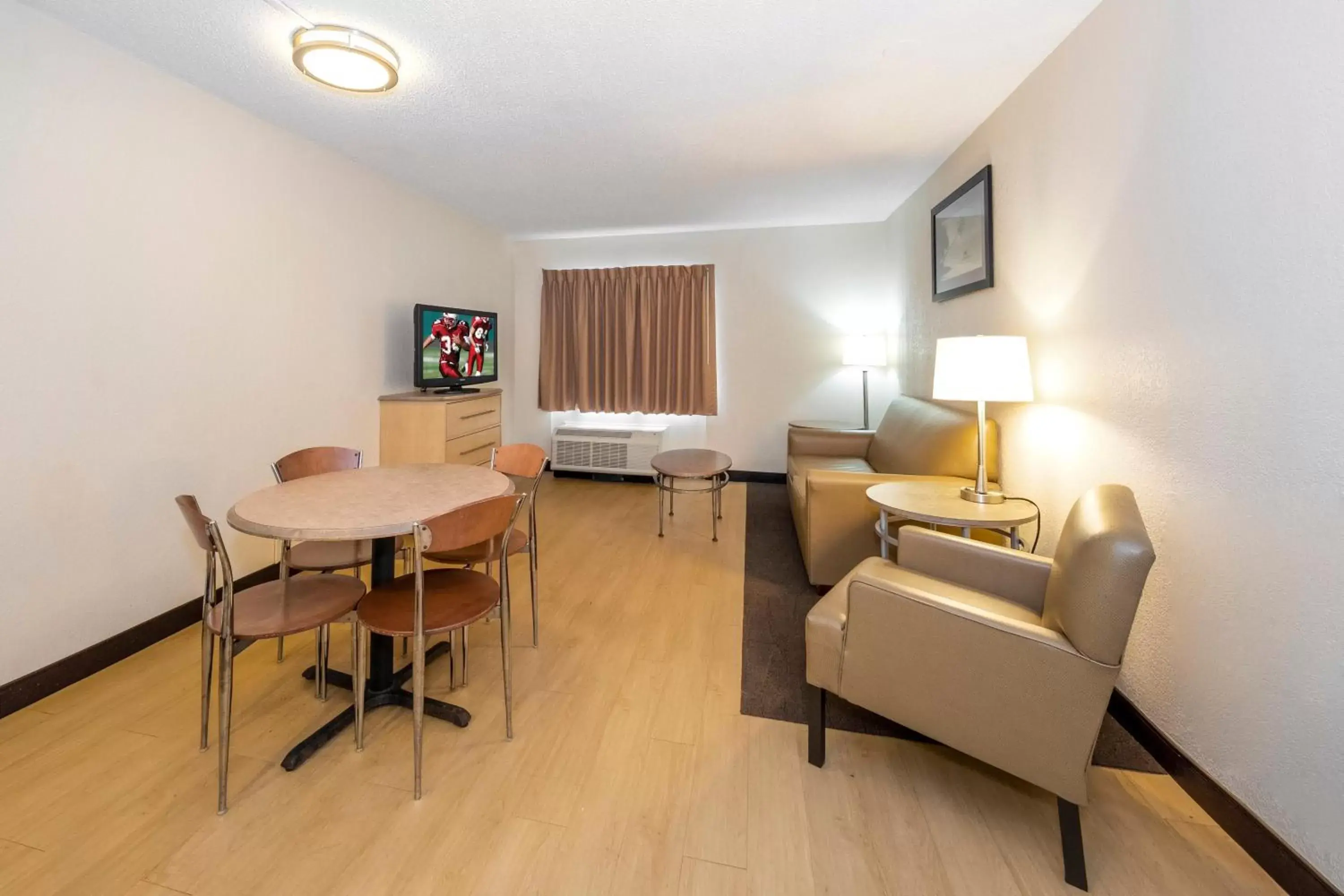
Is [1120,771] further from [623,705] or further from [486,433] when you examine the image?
[486,433]

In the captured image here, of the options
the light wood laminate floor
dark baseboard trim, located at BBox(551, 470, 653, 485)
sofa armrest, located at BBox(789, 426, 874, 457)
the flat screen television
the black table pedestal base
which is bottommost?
the light wood laminate floor

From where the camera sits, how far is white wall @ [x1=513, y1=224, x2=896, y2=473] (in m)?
4.84

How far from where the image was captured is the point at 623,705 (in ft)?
6.25

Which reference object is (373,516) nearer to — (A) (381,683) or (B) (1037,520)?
(A) (381,683)

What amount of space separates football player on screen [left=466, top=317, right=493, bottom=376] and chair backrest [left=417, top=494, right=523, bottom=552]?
299 cm

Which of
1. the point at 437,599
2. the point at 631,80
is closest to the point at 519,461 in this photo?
the point at 437,599

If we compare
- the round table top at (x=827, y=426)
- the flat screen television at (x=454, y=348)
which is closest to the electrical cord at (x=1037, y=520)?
the round table top at (x=827, y=426)

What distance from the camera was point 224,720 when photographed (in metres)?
1.45

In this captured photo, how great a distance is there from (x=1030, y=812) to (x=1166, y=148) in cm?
198

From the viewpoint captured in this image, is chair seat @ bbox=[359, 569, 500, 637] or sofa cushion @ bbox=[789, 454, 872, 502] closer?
chair seat @ bbox=[359, 569, 500, 637]

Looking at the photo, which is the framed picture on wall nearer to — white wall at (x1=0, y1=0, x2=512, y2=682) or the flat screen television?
white wall at (x1=0, y1=0, x2=512, y2=682)

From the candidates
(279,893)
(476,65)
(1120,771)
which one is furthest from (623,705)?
(476,65)

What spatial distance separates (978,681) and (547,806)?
122 cm

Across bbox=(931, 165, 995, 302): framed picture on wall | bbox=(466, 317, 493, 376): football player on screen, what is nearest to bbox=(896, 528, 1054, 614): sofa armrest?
bbox=(931, 165, 995, 302): framed picture on wall
